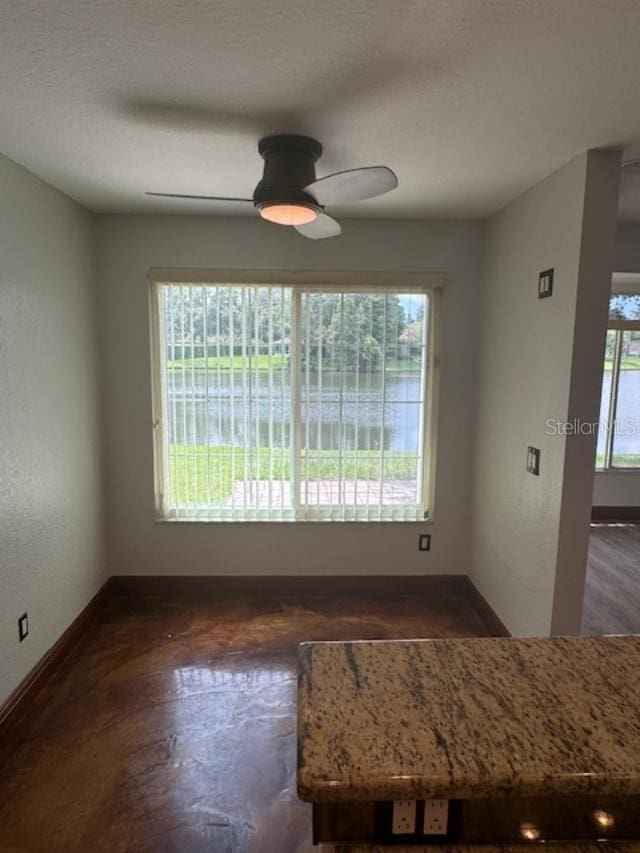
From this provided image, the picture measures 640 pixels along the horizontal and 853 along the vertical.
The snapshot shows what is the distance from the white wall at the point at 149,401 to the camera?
308 centimetres

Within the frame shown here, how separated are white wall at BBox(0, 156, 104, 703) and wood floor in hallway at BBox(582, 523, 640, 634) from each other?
2.98 metres

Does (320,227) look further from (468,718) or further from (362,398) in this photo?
(468,718)

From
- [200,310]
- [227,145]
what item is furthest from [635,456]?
[227,145]

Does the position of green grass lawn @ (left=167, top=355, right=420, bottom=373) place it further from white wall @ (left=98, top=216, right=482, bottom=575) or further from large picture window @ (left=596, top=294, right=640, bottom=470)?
large picture window @ (left=596, top=294, right=640, bottom=470)

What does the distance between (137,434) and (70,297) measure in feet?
3.06

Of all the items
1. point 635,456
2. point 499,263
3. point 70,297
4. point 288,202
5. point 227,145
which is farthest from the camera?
point 635,456

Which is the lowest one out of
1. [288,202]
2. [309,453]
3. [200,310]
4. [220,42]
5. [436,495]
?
[436,495]

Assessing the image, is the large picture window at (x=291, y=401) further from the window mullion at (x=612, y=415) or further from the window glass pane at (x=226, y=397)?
the window mullion at (x=612, y=415)

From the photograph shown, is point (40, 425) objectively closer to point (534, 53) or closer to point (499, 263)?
point (534, 53)

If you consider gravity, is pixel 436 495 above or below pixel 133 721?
above

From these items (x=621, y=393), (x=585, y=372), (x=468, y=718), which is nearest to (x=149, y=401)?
(x=585, y=372)

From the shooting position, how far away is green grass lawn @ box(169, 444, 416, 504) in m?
3.27

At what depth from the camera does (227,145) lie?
6.56ft

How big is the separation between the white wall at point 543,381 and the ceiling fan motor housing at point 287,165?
3.78 feet
